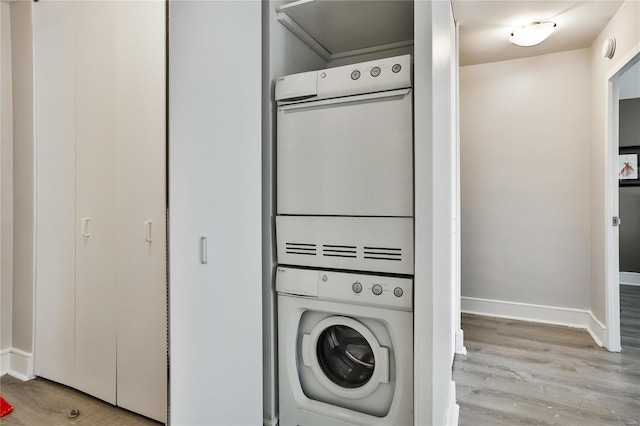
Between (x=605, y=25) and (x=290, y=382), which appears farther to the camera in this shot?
(x=605, y=25)

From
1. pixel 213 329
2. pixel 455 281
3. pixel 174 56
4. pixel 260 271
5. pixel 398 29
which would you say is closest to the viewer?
pixel 174 56

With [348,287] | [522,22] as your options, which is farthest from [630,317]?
[348,287]

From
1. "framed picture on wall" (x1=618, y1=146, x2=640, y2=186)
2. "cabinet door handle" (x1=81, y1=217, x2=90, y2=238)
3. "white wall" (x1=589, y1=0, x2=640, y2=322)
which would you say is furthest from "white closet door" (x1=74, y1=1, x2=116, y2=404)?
"framed picture on wall" (x1=618, y1=146, x2=640, y2=186)

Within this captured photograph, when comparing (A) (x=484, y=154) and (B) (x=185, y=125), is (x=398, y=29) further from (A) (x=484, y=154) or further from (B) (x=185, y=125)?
(A) (x=484, y=154)

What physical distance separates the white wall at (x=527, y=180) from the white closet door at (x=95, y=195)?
3344 mm

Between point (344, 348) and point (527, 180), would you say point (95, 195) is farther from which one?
point (527, 180)

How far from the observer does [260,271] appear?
1445mm

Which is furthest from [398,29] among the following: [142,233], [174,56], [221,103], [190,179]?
[142,233]

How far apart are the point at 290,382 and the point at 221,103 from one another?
46.8 inches

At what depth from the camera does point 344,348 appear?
1.57 meters

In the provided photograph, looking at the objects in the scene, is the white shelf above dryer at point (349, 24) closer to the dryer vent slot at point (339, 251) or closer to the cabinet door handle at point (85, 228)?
the dryer vent slot at point (339, 251)

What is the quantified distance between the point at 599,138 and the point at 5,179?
11.6 feet

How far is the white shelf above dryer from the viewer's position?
1573 mm

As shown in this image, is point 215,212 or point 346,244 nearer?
point 215,212
